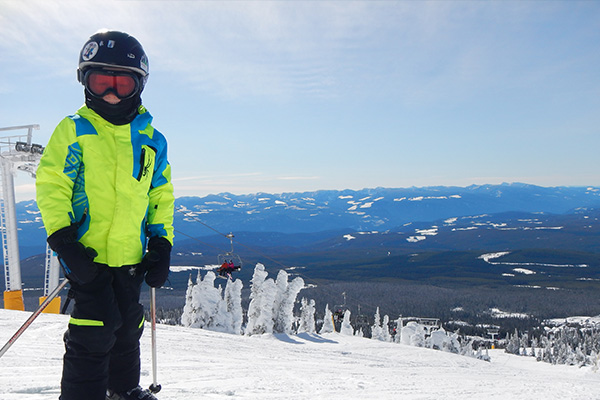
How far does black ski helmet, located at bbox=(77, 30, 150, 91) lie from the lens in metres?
2.96

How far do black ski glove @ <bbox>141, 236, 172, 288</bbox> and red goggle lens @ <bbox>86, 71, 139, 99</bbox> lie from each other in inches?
43.5

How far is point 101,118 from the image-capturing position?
3010 millimetres

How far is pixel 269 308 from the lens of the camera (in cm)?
3097

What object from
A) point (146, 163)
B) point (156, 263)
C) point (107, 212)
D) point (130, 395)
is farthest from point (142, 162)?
point (130, 395)

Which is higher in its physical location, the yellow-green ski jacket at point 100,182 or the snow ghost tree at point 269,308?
the yellow-green ski jacket at point 100,182

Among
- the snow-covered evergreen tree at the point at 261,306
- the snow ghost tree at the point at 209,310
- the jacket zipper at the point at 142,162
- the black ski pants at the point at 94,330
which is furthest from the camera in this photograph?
the snow-covered evergreen tree at the point at 261,306

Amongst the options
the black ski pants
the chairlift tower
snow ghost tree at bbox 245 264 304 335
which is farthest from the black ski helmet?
snow ghost tree at bbox 245 264 304 335

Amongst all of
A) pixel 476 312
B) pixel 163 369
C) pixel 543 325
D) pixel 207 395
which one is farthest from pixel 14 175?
pixel 476 312

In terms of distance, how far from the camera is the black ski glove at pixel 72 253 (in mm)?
2624

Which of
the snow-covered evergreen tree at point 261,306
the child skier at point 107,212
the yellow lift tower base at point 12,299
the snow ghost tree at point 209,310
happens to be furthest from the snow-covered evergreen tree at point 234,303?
the child skier at point 107,212

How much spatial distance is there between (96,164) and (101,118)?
353 mm

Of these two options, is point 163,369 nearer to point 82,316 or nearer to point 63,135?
point 82,316

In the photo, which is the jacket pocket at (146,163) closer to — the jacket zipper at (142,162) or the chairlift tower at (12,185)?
the jacket zipper at (142,162)

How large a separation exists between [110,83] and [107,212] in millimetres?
911
